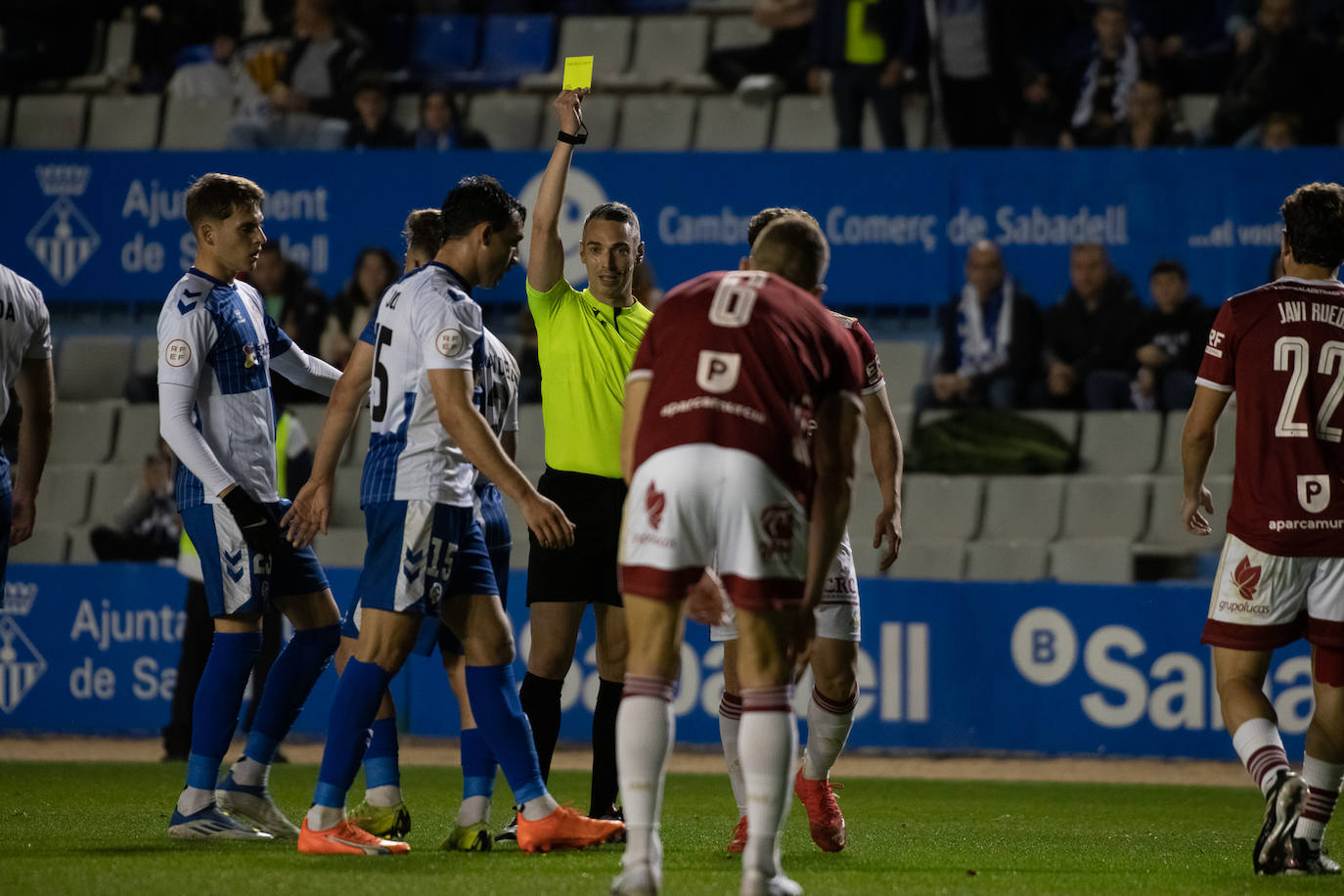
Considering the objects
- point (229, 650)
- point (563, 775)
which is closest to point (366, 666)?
point (229, 650)

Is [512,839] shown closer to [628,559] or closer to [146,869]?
[146,869]

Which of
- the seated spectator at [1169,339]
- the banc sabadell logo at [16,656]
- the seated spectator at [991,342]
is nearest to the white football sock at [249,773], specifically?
the banc sabadell logo at [16,656]

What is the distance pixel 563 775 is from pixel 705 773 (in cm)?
90

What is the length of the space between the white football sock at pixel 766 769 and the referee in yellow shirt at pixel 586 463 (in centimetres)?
174

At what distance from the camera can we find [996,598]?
1031 centimetres

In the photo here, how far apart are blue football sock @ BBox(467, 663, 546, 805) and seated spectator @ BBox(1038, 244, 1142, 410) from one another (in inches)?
298

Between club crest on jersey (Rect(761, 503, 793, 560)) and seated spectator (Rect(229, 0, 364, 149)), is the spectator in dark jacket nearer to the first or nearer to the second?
seated spectator (Rect(229, 0, 364, 149))

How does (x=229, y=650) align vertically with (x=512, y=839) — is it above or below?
above

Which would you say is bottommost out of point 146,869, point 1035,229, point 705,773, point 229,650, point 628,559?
point 705,773

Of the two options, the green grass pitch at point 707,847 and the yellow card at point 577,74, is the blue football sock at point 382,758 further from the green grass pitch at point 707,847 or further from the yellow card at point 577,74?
the yellow card at point 577,74

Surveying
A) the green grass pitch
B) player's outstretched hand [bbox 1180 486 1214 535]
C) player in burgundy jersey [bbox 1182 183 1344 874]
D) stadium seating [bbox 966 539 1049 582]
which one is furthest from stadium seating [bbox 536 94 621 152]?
player in burgundy jersey [bbox 1182 183 1344 874]

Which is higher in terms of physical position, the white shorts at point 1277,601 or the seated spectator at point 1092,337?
the seated spectator at point 1092,337

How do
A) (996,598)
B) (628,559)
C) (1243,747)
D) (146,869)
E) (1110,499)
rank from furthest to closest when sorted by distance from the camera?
(1110,499), (996,598), (1243,747), (146,869), (628,559)

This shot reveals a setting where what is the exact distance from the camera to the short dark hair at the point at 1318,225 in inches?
215
